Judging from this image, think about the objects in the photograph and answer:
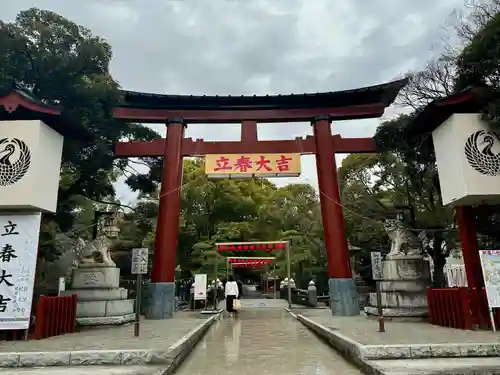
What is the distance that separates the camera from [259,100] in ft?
56.2

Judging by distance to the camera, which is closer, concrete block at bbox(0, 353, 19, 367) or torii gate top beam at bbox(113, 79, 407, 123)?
concrete block at bbox(0, 353, 19, 367)

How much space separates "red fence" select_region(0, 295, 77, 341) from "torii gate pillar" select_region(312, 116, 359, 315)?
870 centimetres

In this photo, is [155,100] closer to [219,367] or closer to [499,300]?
[219,367]

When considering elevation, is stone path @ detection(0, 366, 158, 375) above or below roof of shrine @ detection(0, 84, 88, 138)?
below

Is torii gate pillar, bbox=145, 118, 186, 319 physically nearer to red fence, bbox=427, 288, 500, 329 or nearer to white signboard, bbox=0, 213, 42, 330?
white signboard, bbox=0, 213, 42, 330

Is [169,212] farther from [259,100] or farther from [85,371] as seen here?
[85,371]

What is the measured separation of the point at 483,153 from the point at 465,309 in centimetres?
372

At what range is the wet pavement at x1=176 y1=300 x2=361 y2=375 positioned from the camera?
685 centimetres

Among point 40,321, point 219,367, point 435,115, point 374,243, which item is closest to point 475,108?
point 435,115

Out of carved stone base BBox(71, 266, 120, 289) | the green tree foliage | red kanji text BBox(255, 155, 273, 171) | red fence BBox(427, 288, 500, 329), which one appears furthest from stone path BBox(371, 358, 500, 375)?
the green tree foliage

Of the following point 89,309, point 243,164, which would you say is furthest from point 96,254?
point 243,164

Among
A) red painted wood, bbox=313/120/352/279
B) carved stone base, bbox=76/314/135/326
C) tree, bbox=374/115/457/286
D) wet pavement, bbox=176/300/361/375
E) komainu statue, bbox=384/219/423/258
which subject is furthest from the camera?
red painted wood, bbox=313/120/352/279

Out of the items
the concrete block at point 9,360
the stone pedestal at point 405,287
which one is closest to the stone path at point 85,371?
the concrete block at point 9,360

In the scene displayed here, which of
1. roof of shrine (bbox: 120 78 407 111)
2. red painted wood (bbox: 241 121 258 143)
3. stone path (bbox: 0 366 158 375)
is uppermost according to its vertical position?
roof of shrine (bbox: 120 78 407 111)
